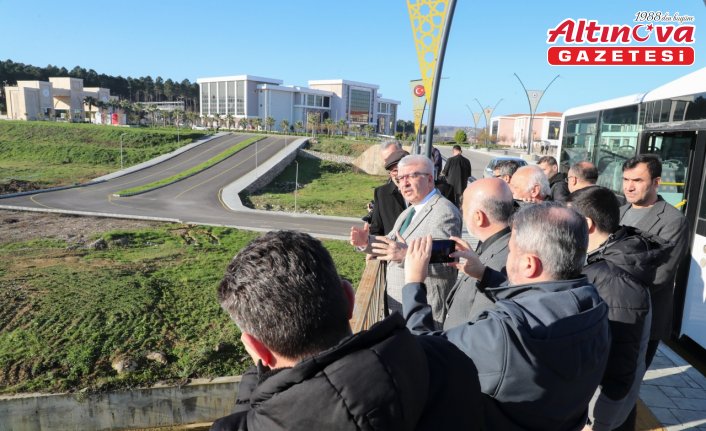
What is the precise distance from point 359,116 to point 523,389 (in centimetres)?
13014

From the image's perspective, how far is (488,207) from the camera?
9.47 feet

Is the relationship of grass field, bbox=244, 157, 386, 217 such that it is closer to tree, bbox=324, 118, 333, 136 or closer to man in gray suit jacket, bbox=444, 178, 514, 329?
man in gray suit jacket, bbox=444, 178, 514, 329

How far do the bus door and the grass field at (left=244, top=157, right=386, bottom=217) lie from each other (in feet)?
60.8

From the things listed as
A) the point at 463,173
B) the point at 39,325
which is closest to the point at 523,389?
the point at 463,173

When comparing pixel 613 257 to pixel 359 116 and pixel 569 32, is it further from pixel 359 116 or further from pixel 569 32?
pixel 359 116

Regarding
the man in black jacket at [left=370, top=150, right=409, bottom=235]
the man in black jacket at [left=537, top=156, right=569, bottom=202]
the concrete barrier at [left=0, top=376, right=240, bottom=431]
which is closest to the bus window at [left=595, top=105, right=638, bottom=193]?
the man in black jacket at [left=537, top=156, right=569, bottom=202]

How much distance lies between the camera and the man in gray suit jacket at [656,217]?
12.3ft

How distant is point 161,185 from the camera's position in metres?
34.4

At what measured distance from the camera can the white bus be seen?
591 centimetres

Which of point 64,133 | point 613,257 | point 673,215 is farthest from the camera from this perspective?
point 64,133

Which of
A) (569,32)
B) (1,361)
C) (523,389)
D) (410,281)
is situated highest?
(569,32)

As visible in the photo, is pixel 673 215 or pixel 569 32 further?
pixel 569 32

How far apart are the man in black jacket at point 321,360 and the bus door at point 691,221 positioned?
5739mm

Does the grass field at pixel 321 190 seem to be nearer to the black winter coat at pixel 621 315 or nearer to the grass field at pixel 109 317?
the grass field at pixel 109 317
